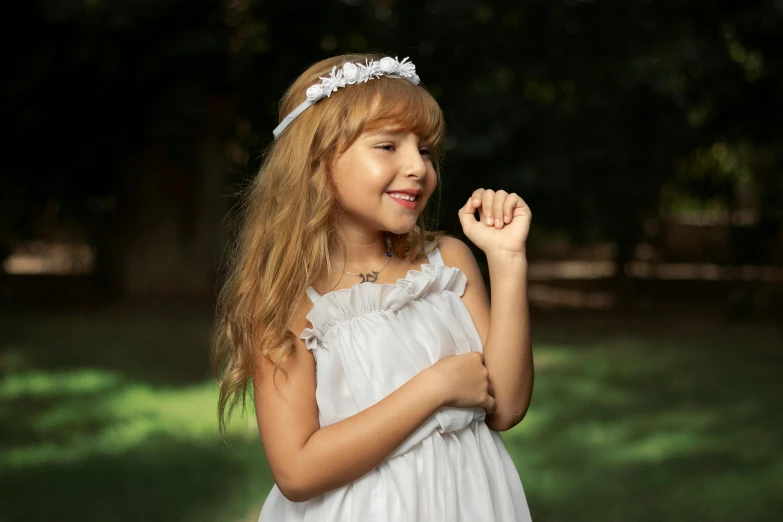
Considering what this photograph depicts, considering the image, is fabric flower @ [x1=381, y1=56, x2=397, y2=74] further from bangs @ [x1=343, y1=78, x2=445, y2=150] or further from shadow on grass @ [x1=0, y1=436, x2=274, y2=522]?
shadow on grass @ [x1=0, y1=436, x2=274, y2=522]

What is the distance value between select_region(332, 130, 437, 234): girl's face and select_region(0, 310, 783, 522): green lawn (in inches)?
109

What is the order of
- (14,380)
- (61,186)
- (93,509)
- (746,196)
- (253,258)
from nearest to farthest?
(253,258) < (93,509) < (14,380) < (61,186) < (746,196)

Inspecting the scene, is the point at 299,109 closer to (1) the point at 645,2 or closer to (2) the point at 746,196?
(1) the point at 645,2

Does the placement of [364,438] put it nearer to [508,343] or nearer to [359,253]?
[508,343]

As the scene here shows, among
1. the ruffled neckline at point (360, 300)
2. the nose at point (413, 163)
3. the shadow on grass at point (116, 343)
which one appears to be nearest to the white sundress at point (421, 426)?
the ruffled neckline at point (360, 300)

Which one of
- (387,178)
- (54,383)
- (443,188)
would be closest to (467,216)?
(387,178)

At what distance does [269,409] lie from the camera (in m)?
1.88

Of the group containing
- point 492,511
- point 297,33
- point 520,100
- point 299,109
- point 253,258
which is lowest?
point 492,511

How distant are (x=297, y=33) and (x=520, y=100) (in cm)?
278

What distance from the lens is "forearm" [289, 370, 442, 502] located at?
70.8 inches

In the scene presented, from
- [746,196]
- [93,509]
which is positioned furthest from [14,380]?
[746,196]

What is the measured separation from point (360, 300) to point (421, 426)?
304 millimetres

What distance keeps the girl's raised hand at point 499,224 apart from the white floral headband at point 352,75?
33 centimetres

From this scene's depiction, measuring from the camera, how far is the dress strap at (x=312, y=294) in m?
1.99
